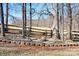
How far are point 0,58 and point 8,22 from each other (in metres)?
0.49

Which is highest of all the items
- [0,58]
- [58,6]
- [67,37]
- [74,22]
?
[58,6]

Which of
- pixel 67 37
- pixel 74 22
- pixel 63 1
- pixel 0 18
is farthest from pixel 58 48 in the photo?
pixel 0 18

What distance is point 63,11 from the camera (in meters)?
3.20

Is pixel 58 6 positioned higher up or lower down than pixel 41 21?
higher up

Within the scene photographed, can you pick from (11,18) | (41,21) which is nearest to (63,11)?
(41,21)

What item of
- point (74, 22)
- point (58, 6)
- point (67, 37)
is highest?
point (58, 6)

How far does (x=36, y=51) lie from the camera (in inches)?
127

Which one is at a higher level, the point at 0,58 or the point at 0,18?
the point at 0,18

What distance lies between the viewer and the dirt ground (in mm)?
3203

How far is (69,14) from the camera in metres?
3.20

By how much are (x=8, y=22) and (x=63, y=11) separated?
29.0 inches

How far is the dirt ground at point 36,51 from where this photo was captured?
3.20 metres

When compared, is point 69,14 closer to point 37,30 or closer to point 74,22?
point 74,22

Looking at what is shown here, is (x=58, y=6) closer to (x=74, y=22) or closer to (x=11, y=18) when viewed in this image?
(x=74, y=22)
